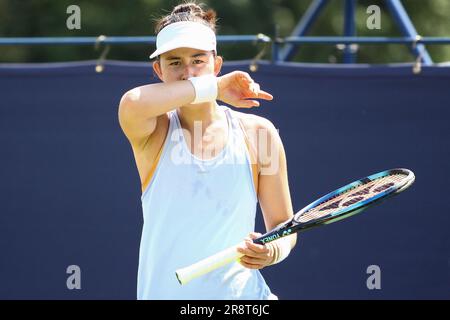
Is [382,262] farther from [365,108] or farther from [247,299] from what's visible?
[247,299]

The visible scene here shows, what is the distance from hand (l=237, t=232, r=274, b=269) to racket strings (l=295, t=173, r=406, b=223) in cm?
33

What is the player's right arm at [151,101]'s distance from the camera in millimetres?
3521

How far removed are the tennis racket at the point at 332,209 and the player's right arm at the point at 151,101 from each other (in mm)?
563

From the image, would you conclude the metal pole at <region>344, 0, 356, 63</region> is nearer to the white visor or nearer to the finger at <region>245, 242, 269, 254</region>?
the white visor

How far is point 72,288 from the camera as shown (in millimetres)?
5902

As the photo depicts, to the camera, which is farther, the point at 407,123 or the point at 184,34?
the point at 407,123

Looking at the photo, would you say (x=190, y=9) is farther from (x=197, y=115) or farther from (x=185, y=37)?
(x=197, y=115)

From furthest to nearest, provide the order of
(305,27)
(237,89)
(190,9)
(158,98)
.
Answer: (305,27), (190,9), (237,89), (158,98)

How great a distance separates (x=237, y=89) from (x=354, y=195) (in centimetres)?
78

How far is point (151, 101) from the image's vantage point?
11.6 feet

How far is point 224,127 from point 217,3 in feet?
30.1

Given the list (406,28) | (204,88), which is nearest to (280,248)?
(204,88)

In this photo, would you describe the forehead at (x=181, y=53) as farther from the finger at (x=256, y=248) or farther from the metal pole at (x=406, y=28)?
the metal pole at (x=406, y=28)
